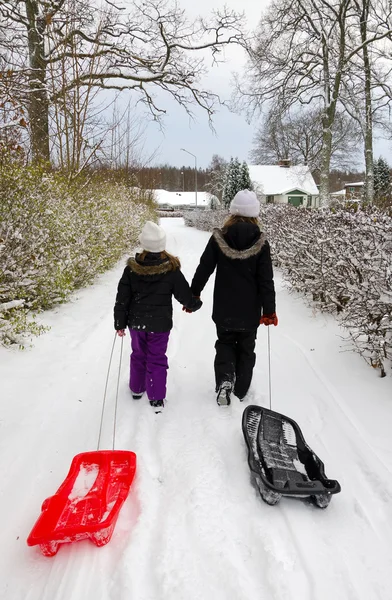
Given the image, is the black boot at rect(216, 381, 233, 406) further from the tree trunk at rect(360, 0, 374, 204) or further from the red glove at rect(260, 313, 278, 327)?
the tree trunk at rect(360, 0, 374, 204)

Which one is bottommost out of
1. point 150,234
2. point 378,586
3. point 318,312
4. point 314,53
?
point 378,586

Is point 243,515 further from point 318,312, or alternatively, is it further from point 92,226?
point 92,226

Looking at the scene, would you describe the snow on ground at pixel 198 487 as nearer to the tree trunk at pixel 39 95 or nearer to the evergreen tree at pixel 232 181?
the tree trunk at pixel 39 95

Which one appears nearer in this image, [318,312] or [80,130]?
[318,312]

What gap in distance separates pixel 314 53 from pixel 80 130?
11002mm

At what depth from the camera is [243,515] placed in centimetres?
199

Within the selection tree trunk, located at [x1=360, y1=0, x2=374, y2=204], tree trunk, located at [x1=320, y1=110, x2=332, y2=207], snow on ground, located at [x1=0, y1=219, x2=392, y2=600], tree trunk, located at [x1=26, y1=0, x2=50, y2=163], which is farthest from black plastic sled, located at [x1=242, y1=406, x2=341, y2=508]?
tree trunk, located at [x1=360, y1=0, x2=374, y2=204]

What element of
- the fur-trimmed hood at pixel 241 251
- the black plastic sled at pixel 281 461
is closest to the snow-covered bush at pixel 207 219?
the fur-trimmed hood at pixel 241 251

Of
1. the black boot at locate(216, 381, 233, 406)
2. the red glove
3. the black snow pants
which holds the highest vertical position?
the red glove

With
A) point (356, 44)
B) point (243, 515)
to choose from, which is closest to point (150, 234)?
point (243, 515)

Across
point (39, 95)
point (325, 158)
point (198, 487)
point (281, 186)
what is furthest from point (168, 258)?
point (281, 186)

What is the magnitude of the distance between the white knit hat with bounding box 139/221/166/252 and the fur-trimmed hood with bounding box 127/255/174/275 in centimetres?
12

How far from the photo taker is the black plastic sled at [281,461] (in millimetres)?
2023

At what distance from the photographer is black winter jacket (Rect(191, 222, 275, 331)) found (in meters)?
2.98
